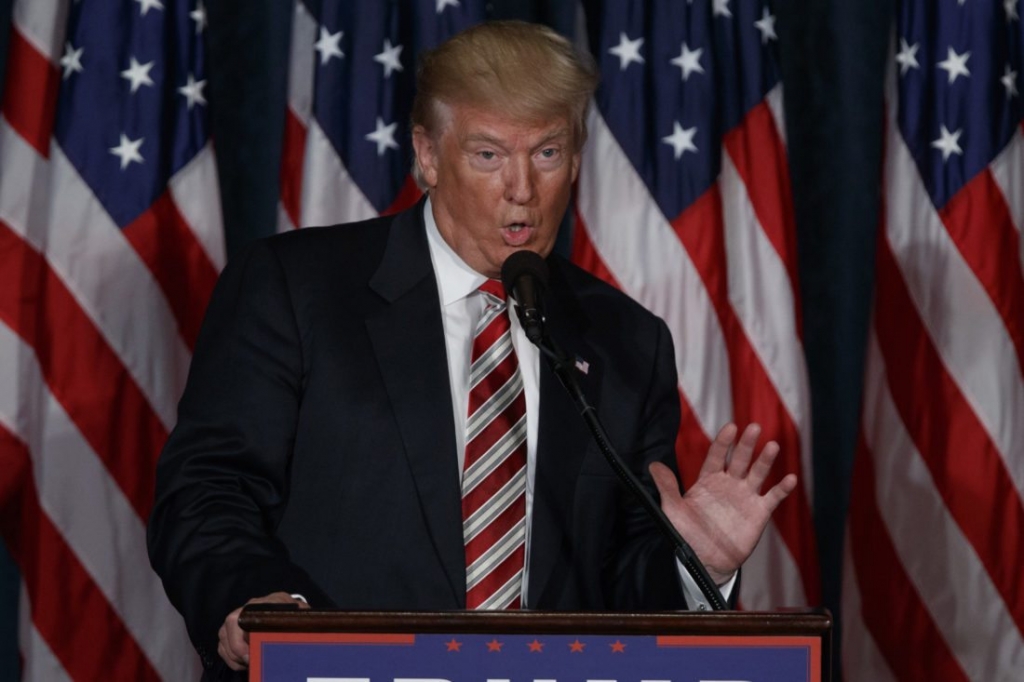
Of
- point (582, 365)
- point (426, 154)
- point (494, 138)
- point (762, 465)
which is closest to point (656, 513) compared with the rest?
point (762, 465)

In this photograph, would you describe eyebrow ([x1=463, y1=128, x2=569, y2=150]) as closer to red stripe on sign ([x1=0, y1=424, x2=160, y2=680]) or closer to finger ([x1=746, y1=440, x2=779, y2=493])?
finger ([x1=746, y1=440, x2=779, y2=493])

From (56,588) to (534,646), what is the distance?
2.08 metres

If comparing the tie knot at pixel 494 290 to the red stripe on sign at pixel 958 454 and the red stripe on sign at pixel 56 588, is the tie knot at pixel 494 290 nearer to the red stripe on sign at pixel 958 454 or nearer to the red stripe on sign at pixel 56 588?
the red stripe on sign at pixel 56 588

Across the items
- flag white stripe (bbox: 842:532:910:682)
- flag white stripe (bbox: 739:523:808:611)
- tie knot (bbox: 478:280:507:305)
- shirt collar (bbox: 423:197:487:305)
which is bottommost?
flag white stripe (bbox: 842:532:910:682)

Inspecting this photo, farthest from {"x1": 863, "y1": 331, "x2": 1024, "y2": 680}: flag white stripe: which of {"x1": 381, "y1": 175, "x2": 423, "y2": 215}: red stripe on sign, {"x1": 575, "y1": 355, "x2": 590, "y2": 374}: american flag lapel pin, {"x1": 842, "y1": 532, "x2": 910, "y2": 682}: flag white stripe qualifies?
{"x1": 575, "y1": 355, "x2": 590, "y2": 374}: american flag lapel pin

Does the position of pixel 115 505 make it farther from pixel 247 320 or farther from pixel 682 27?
pixel 682 27

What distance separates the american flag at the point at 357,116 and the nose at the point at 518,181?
1292 millimetres

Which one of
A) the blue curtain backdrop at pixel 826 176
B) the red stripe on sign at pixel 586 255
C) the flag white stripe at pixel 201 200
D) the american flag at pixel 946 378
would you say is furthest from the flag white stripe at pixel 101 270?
the american flag at pixel 946 378

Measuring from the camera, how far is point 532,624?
61.7 inches

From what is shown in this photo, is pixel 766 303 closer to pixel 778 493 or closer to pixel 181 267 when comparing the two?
pixel 181 267

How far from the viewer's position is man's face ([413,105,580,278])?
2350 millimetres

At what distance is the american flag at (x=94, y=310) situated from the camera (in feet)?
11.0

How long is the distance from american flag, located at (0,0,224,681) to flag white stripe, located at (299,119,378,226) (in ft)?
0.75

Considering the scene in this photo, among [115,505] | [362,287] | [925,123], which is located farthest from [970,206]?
[115,505]
